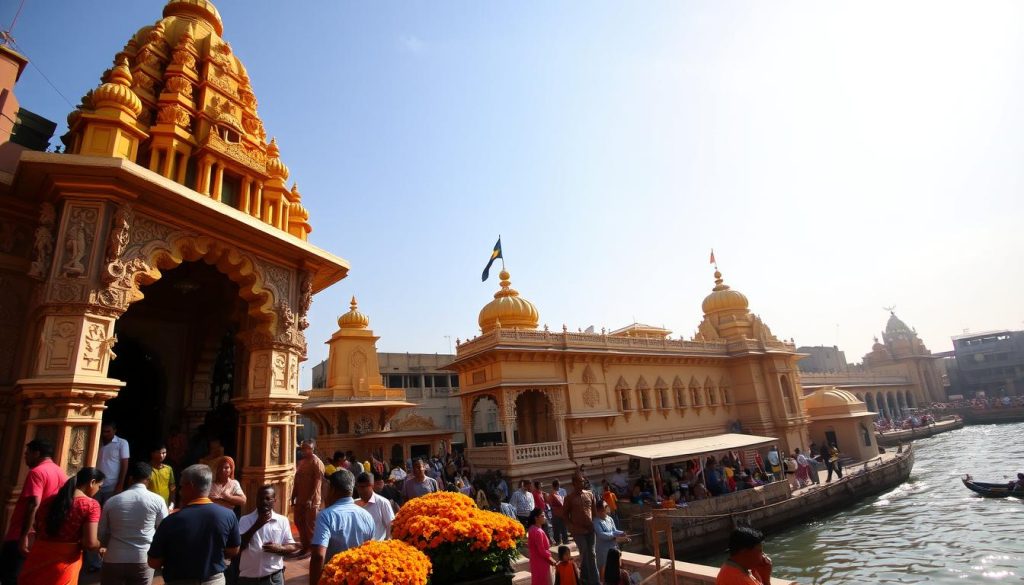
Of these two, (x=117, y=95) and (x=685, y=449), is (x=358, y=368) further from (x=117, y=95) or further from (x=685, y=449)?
(x=117, y=95)

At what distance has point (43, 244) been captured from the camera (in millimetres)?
5906

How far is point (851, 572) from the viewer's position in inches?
447

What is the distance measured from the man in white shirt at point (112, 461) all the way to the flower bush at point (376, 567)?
459cm

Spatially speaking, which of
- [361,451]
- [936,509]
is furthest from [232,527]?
[936,509]

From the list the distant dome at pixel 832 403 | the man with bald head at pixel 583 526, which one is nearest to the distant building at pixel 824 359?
the distant dome at pixel 832 403

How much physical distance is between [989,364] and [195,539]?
89.4m

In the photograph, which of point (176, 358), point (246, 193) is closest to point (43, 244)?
point (246, 193)

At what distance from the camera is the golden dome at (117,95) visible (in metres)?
7.08

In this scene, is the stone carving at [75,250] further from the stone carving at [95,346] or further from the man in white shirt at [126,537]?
the man in white shirt at [126,537]

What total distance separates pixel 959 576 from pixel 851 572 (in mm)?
1933

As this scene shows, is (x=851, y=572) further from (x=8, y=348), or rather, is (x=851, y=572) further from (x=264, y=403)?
(x=8, y=348)

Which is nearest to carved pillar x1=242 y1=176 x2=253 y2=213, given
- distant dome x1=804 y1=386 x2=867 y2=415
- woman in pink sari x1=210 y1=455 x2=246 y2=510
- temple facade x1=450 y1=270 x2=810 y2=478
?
woman in pink sari x1=210 y1=455 x2=246 y2=510

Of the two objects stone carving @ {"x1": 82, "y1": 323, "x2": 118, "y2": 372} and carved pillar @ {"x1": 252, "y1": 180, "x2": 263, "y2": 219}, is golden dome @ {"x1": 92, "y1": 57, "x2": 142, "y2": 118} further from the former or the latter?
stone carving @ {"x1": 82, "y1": 323, "x2": 118, "y2": 372}

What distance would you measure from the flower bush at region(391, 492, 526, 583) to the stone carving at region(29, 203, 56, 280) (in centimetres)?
534
